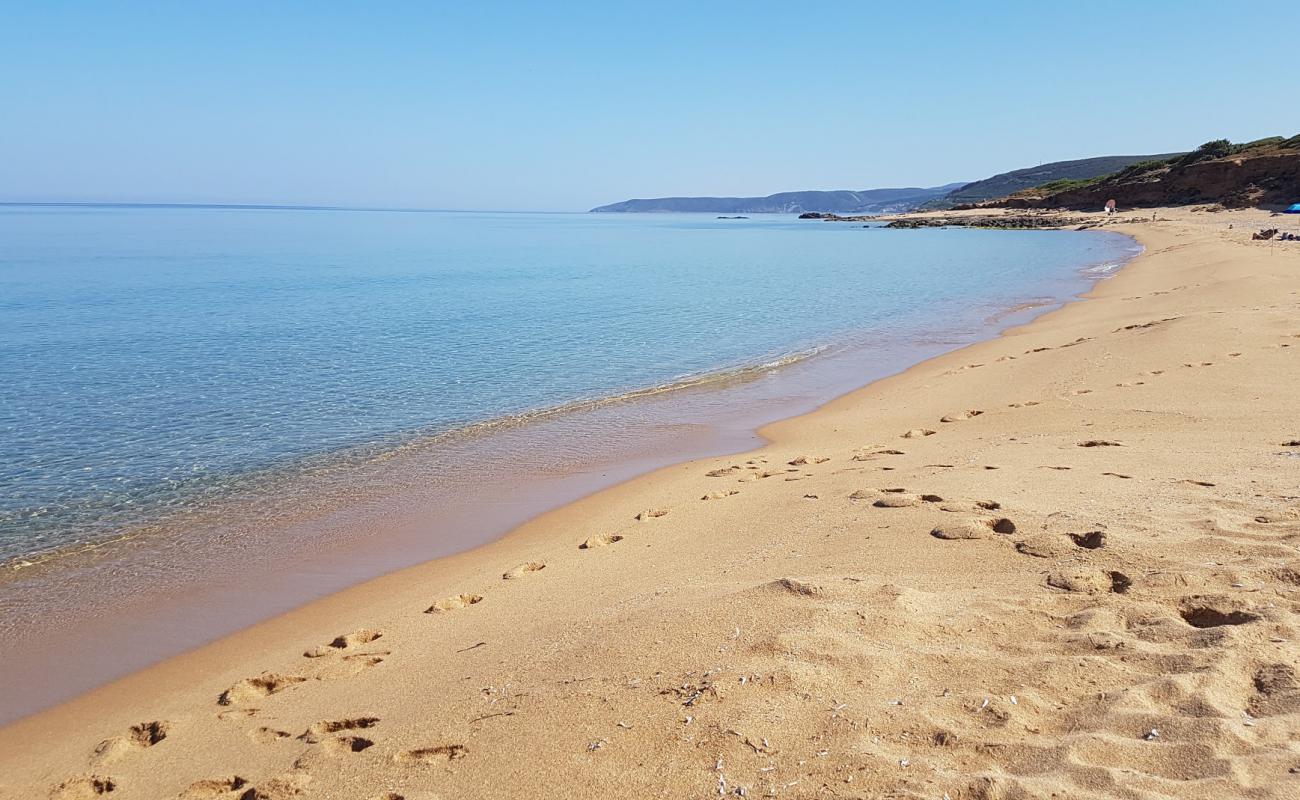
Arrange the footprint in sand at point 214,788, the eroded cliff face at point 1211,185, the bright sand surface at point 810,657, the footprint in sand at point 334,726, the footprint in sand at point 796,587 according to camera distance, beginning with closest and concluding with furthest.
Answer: the bright sand surface at point 810,657 → the footprint in sand at point 214,788 → the footprint in sand at point 334,726 → the footprint in sand at point 796,587 → the eroded cliff face at point 1211,185

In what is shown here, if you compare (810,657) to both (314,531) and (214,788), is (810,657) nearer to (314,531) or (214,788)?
(214,788)

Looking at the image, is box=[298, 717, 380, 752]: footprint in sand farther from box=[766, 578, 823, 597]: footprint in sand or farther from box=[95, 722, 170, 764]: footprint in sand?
box=[766, 578, 823, 597]: footprint in sand

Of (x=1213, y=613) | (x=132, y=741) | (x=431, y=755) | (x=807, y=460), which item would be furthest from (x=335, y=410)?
(x=1213, y=613)

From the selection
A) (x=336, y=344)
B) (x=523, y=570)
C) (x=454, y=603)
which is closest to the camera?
(x=454, y=603)

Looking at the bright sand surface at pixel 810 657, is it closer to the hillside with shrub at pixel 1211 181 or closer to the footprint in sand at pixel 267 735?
the footprint in sand at pixel 267 735

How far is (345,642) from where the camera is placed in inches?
215

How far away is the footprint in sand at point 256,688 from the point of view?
15.8ft

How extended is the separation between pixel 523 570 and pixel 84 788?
3.11 metres

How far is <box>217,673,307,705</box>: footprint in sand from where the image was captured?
189 inches

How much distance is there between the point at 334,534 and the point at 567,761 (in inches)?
215

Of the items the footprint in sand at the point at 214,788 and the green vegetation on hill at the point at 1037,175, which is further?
the green vegetation on hill at the point at 1037,175

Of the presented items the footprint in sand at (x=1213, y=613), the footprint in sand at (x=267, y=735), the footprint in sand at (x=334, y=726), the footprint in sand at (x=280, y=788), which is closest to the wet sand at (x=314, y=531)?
the footprint in sand at (x=267, y=735)

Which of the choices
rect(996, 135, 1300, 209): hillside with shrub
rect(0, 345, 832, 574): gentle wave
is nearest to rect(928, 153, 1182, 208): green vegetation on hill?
rect(996, 135, 1300, 209): hillside with shrub

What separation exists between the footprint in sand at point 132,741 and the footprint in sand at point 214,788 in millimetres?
843
